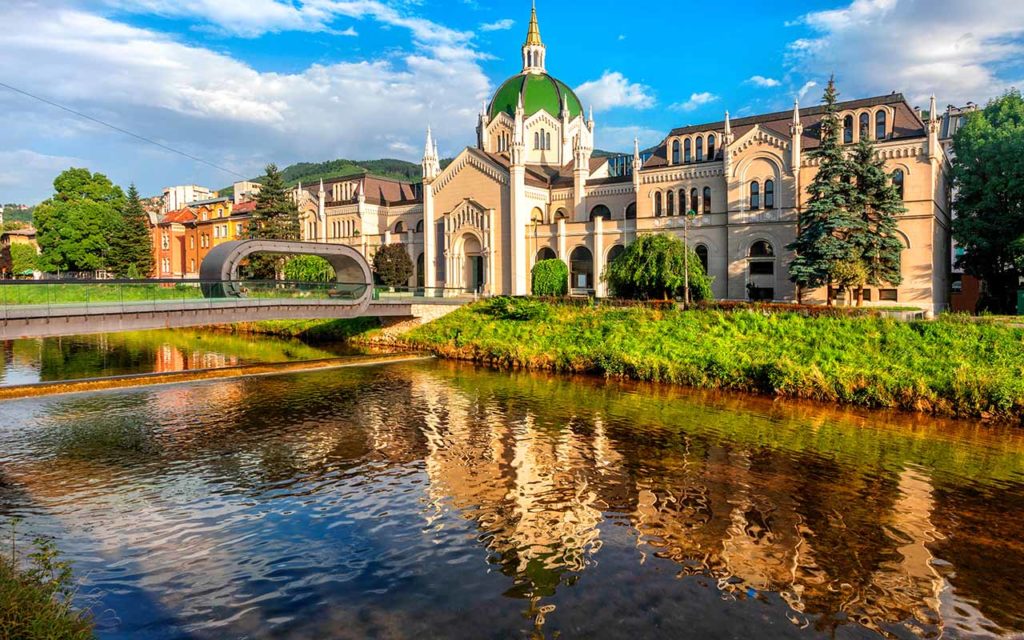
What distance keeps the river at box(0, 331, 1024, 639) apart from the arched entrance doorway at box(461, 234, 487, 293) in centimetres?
3731

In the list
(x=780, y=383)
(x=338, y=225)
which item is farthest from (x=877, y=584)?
(x=338, y=225)

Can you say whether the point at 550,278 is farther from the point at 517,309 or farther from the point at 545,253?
the point at 545,253

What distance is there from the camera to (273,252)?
3472 centimetres

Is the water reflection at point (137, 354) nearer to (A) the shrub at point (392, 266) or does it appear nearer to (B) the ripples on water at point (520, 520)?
(B) the ripples on water at point (520, 520)

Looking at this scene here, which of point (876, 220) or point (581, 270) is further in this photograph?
point (581, 270)

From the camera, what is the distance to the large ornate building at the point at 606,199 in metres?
43.2

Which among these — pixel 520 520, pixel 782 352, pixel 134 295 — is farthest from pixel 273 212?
pixel 520 520

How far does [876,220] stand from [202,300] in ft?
127

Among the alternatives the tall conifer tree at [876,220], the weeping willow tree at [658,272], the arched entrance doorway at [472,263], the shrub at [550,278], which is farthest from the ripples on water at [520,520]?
the arched entrance doorway at [472,263]

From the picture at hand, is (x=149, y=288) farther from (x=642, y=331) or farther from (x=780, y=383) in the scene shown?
(x=780, y=383)

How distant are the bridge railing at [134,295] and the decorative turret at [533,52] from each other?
4494 cm

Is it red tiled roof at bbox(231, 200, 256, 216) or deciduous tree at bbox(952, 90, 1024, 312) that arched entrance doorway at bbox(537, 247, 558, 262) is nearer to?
deciduous tree at bbox(952, 90, 1024, 312)

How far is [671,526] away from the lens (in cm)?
1327

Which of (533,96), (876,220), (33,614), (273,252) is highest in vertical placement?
(533,96)
